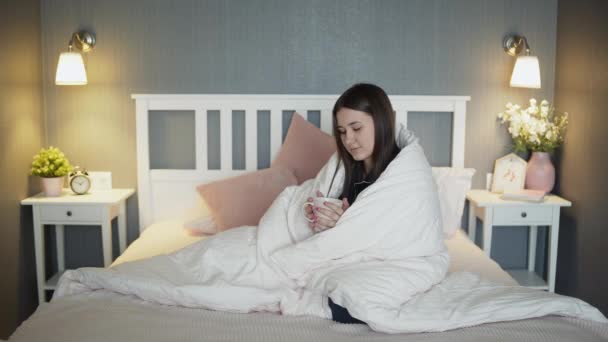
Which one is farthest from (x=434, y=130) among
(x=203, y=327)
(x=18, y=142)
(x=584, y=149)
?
(x=18, y=142)

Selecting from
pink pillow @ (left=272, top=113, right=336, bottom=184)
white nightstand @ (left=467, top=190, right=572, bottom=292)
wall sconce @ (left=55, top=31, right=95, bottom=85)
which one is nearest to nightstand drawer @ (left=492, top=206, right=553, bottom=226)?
white nightstand @ (left=467, top=190, right=572, bottom=292)

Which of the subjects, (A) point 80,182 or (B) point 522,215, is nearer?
(B) point 522,215

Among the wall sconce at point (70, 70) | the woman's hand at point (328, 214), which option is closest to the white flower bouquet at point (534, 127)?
the woman's hand at point (328, 214)

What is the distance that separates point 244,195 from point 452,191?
0.94 meters

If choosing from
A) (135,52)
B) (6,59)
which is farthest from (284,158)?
(6,59)

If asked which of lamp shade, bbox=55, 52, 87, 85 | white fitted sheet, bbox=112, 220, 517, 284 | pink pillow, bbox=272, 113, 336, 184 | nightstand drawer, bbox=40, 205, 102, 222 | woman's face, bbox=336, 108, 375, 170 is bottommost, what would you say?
white fitted sheet, bbox=112, 220, 517, 284

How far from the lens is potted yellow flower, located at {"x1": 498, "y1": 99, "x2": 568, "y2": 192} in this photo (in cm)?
307

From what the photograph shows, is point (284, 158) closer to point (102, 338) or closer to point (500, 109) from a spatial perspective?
point (500, 109)

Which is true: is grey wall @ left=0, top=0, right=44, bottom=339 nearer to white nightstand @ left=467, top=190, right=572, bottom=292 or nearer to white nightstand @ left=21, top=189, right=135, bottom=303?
white nightstand @ left=21, top=189, right=135, bottom=303

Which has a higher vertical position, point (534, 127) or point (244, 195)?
point (534, 127)

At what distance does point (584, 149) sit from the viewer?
116 inches

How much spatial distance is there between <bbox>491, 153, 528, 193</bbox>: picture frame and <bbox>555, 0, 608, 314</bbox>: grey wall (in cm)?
22

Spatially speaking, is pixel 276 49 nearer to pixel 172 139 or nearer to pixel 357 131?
pixel 172 139

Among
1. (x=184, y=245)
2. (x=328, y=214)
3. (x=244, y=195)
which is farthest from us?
(x=244, y=195)
